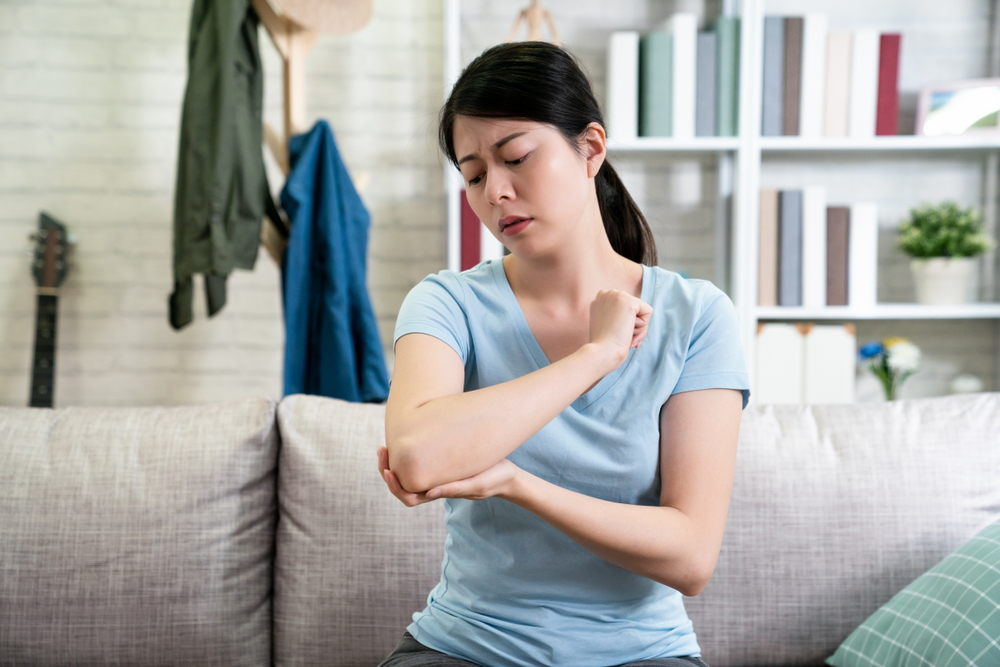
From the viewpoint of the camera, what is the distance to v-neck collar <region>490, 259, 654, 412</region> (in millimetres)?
923

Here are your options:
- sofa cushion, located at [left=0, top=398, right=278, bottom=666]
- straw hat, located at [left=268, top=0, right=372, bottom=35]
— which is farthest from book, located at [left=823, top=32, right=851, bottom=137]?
sofa cushion, located at [left=0, top=398, right=278, bottom=666]

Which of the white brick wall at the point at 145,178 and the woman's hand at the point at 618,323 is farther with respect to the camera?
the white brick wall at the point at 145,178

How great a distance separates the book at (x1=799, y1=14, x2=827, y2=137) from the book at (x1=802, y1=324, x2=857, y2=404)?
1.91 feet

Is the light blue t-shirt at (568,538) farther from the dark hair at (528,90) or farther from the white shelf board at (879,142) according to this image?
the white shelf board at (879,142)

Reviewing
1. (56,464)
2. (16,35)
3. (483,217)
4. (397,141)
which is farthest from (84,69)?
(483,217)

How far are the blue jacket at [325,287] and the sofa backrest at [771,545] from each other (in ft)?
2.23

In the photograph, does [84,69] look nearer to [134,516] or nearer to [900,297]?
[134,516]

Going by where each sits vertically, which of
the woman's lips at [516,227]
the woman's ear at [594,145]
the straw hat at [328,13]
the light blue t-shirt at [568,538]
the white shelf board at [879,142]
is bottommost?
the light blue t-shirt at [568,538]

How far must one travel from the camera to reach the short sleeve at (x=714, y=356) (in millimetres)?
920

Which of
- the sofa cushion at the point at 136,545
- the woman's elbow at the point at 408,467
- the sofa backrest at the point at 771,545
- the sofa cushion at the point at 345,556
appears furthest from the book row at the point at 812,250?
the woman's elbow at the point at 408,467

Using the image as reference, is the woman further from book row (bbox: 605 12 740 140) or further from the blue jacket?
book row (bbox: 605 12 740 140)

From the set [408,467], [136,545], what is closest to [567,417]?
[408,467]

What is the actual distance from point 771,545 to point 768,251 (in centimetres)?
114

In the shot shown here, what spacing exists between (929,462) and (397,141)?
1.74 meters
